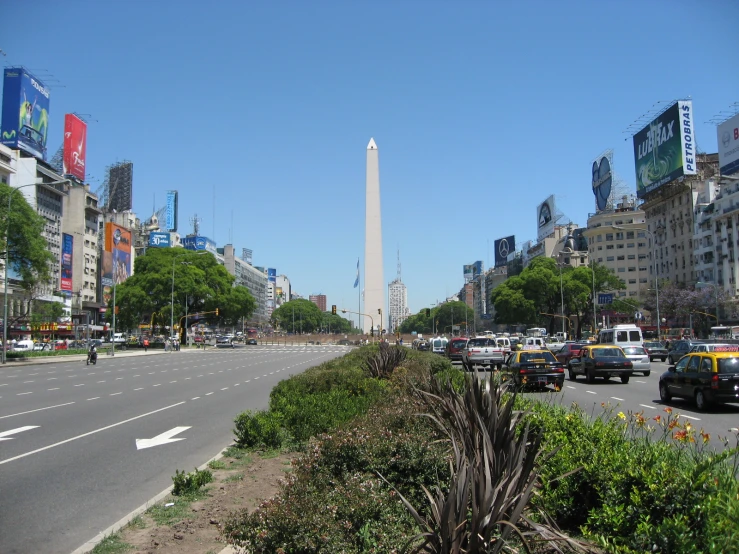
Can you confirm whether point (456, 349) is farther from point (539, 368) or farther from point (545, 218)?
point (545, 218)

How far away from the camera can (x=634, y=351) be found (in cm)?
3331

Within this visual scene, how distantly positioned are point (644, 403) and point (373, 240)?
45.2m

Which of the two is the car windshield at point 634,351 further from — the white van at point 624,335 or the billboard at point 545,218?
the billboard at point 545,218

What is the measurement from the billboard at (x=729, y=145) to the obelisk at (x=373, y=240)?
37098 mm

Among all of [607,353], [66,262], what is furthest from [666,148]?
[66,262]

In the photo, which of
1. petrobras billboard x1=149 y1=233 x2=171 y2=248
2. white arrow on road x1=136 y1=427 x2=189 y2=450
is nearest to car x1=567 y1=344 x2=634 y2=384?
white arrow on road x1=136 y1=427 x2=189 y2=450

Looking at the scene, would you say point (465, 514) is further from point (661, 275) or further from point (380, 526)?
point (661, 275)

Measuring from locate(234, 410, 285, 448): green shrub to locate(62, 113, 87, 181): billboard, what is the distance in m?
90.0

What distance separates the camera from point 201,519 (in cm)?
670

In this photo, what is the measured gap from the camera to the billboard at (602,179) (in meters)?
105

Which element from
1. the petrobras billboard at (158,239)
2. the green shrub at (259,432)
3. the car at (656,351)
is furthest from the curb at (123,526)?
the petrobras billboard at (158,239)

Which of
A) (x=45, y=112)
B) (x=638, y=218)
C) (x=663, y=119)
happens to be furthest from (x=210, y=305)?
(x=638, y=218)

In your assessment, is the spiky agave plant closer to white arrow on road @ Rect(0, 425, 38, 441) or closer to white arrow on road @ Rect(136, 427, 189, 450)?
white arrow on road @ Rect(136, 427, 189, 450)

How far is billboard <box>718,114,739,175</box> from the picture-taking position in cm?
6906
